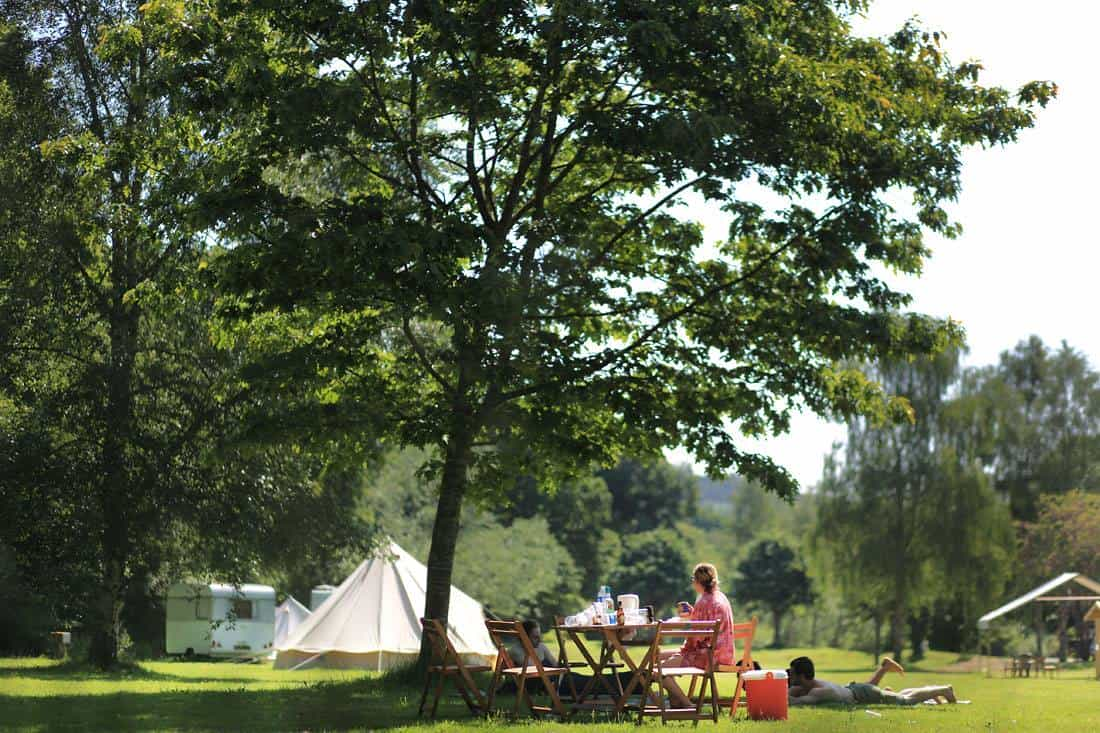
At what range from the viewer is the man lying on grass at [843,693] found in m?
15.7

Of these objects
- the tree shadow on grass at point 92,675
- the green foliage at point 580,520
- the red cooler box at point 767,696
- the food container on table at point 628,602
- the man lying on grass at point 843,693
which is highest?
the green foliage at point 580,520

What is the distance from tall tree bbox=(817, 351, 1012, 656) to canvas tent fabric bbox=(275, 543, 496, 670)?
2286cm

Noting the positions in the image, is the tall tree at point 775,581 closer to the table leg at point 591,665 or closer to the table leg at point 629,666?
the table leg at point 591,665

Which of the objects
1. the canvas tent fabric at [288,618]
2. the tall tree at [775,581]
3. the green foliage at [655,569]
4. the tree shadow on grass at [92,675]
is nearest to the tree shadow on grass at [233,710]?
the tree shadow on grass at [92,675]

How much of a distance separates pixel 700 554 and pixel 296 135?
81905mm

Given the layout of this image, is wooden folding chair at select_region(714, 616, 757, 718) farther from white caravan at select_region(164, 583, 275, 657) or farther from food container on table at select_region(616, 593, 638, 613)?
Result: white caravan at select_region(164, 583, 275, 657)

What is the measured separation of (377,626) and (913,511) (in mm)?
25431

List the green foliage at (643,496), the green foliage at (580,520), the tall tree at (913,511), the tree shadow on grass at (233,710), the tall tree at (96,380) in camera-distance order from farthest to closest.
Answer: the green foliage at (643,496) → the green foliage at (580,520) → the tall tree at (913,511) → the tall tree at (96,380) → the tree shadow on grass at (233,710)

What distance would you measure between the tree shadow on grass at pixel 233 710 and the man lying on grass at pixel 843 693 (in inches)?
162

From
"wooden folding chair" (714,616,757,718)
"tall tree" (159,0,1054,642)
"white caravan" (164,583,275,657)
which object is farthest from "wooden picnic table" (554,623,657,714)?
"white caravan" (164,583,275,657)

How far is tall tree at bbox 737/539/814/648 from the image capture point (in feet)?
263

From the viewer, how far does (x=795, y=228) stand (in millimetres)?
17125

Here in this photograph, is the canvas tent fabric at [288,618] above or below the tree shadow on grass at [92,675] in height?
above

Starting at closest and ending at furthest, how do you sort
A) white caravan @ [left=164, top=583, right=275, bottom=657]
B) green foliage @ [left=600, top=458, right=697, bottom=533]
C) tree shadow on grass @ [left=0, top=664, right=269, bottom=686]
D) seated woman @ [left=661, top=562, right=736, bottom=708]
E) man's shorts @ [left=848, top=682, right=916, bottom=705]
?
seated woman @ [left=661, top=562, right=736, bottom=708], man's shorts @ [left=848, top=682, right=916, bottom=705], tree shadow on grass @ [left=0, top=664, right=269, bottom=686], white caravan @ [left=164, top=583, right=275, bottom=657], green foliage @ [left=600, top=458, right=697, bottom=533]
